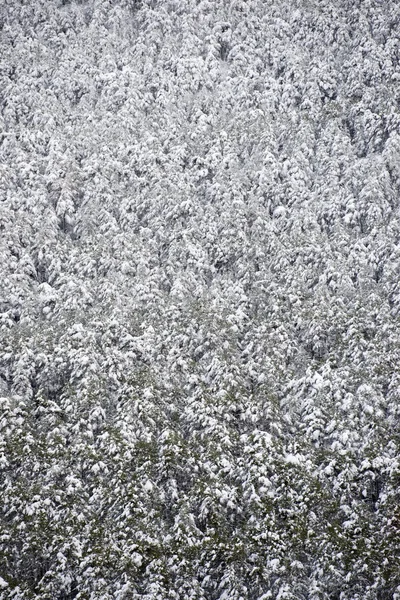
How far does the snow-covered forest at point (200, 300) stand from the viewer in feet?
67.9

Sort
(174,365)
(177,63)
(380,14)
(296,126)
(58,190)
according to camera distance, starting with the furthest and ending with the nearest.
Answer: (380,14) → (177,63) → (296,126) → (58,190) → (174,365)

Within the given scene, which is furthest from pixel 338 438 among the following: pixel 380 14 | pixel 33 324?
pixel 380 14

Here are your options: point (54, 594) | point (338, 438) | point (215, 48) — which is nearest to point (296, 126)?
point (215, 48)

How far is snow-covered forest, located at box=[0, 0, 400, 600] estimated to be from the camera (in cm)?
2070

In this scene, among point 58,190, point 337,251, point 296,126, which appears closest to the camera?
point 337,251

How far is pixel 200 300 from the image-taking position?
28.1 meters

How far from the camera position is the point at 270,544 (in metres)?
20.8

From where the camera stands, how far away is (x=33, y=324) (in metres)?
26.8

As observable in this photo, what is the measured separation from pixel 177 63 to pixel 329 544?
30475mm

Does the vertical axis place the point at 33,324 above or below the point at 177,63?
below

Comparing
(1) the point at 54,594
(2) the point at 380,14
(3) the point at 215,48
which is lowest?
(1) the point at 54,594

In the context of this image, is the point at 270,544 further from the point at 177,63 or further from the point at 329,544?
the point at 177,63

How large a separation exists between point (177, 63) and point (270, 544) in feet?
98.7

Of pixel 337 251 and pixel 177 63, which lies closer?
pixel 337 251
